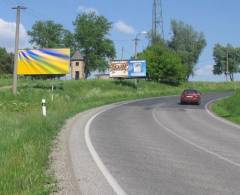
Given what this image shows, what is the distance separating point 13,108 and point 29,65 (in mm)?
23275

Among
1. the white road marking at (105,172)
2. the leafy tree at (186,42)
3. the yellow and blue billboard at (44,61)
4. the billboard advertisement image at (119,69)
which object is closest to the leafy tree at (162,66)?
the billboard advertisement image at (119,69)

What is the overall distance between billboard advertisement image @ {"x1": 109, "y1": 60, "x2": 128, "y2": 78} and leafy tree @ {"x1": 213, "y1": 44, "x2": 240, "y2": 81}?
219 feet

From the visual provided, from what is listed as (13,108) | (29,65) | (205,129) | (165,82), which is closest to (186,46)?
(165,82)

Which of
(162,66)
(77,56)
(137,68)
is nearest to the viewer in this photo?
(137,68)

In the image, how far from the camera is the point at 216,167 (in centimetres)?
1142

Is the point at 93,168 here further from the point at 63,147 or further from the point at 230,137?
the point at 230,137

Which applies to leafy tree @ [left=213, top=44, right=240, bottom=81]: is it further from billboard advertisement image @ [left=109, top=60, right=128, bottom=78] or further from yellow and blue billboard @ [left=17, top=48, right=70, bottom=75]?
yellow and blue billboard @ [left=17, top=48, right=70, bottom=75]

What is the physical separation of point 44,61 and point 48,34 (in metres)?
70.0

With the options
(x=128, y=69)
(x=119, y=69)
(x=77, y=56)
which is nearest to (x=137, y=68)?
(x=128, y=69)

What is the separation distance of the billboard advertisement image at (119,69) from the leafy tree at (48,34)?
45.1m

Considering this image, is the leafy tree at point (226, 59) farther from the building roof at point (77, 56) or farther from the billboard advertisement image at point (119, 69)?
the billboard advertisement image at point (119, 69)

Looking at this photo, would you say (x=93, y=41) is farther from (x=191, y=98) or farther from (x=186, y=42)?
(x=191, y=98)

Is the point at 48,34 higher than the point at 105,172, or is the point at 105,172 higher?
the point at 48,34

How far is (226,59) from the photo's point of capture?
151 m
